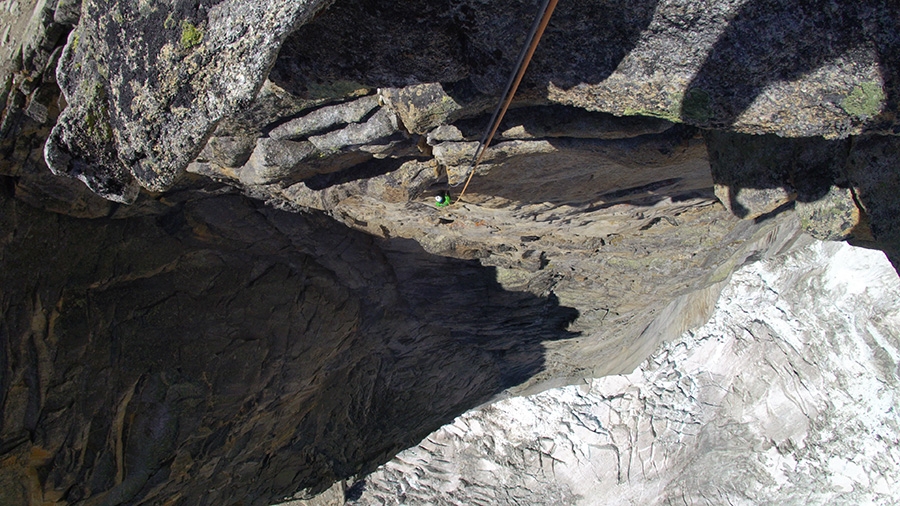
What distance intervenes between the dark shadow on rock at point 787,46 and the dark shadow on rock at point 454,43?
315 millimetres

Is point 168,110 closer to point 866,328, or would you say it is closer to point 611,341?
point 611,341

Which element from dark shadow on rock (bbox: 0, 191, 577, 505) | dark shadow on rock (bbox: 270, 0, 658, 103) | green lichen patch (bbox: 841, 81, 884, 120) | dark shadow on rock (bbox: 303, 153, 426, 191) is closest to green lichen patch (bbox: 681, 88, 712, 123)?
dark shadow on rock (bbox: 270, 0, 658, 103)

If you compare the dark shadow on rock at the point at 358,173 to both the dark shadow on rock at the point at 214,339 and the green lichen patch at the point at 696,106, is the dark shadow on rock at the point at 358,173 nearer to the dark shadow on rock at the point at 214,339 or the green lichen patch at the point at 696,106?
the dark shadow on rock at the point at 214,339

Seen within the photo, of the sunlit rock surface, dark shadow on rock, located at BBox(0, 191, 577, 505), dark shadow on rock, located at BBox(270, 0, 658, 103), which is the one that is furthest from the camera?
the sunlit rock surface

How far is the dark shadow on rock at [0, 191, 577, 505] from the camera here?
4.97 m

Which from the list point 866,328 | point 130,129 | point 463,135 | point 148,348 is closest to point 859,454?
point 866,328

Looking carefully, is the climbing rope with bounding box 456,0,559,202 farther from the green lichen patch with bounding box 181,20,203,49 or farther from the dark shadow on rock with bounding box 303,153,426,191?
the green lichen patch with bounding box 181,20,203,49

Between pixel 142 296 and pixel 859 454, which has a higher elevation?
pixel 859 454

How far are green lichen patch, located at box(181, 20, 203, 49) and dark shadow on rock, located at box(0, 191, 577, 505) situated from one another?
3501 mm

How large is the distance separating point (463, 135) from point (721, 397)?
802 cm

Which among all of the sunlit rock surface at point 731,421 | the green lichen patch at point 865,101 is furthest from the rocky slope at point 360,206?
the sunlit rock surface at point 731,421

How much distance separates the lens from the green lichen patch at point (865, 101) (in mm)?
2037

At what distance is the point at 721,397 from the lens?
9.35 m

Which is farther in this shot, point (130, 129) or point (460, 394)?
point (460, 394)
